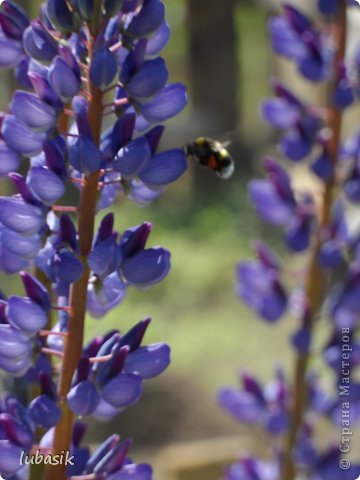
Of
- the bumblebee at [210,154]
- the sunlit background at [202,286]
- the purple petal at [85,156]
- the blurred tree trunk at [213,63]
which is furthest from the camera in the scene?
the blurred tree trunk at [213,63]

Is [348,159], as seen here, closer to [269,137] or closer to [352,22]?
[352,22]

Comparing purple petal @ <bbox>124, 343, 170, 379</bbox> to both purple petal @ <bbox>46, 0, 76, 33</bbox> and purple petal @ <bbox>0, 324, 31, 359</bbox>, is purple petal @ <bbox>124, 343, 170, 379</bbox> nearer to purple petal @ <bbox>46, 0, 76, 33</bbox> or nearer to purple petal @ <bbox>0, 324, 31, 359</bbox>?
purple petal @ <bbox>0, 324, 31, 359</bbox>

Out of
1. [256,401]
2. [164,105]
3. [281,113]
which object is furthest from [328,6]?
[164,105]

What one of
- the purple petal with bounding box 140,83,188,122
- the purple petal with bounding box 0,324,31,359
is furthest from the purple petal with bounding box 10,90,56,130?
the purple petal with bounding box 0,324,31,359

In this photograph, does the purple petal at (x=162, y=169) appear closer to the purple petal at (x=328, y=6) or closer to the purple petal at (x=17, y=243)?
the purple petal at (x=17, y=243)

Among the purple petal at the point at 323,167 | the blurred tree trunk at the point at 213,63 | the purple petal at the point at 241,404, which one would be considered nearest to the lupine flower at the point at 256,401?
the purple petal at the point at 241,404

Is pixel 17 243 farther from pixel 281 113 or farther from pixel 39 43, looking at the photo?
pixel 281 113
